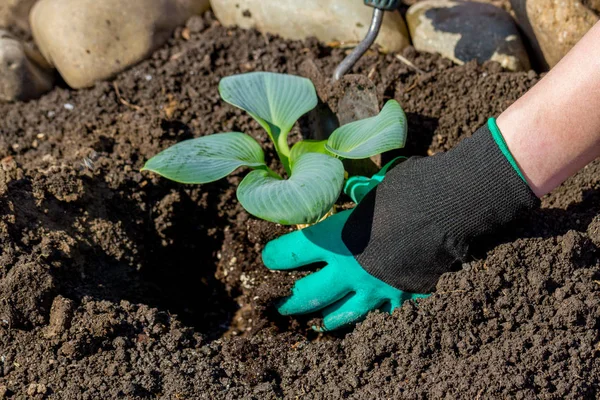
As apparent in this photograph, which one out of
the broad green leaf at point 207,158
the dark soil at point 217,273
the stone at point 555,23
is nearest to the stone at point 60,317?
the dark soil at point 217,273

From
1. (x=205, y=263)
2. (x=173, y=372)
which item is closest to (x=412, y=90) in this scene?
(x=205, y=263)

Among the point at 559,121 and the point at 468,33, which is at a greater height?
the point at 559,121

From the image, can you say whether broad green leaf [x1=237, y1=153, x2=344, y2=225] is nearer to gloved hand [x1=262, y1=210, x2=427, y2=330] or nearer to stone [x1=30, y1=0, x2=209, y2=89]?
gloved hand [x1=262, y1=210, x2=427, y2=330]

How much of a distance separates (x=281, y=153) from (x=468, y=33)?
0.86 meters

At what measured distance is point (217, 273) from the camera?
190 centimetres

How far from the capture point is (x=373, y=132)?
154cm

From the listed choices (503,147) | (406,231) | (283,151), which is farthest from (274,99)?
(503,147)

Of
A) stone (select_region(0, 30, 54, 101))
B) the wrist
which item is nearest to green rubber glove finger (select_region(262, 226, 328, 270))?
the wrist

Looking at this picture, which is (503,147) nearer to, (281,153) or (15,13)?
(281,153)

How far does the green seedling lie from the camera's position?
1.34 metres

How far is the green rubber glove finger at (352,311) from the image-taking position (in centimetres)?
156

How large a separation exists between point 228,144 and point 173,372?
61 cm

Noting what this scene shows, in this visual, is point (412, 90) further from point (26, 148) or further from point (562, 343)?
point (26, 148)

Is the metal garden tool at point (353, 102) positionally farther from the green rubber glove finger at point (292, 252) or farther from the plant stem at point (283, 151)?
the green rubber glove finger at point (292, 252)
